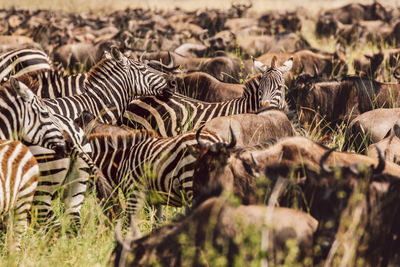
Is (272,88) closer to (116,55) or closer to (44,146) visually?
(116,55)

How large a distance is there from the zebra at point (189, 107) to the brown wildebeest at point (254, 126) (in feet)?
1.91

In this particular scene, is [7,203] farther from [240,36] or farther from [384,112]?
[240,36]

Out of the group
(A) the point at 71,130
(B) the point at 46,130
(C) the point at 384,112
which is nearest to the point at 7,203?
(B) the point at 46,130

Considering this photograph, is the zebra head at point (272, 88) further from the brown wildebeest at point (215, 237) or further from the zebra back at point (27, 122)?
the brown wildebeest at point (215, 237)

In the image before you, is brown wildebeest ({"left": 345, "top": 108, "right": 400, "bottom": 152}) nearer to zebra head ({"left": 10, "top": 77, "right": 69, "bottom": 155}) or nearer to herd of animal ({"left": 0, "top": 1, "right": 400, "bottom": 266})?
herd of animal ({"left": 0, "top": 1, "right": 400, "bottom": 266})

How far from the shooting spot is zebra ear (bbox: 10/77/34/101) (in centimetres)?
457

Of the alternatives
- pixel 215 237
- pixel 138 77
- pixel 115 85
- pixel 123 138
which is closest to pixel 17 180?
pixel 123 138

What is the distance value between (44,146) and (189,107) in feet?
8.88

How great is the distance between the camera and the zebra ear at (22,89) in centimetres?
457

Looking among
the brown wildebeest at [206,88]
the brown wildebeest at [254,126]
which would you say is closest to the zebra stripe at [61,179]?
the brown wildebeest at [254,126]

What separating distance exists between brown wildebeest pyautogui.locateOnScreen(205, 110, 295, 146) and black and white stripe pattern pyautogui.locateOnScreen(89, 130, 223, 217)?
643 mm

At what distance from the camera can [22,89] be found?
4.61 m

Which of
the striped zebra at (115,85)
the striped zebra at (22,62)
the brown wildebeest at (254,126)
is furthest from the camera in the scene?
the striped zebra at (22,62)

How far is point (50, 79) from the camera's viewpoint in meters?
7.60
